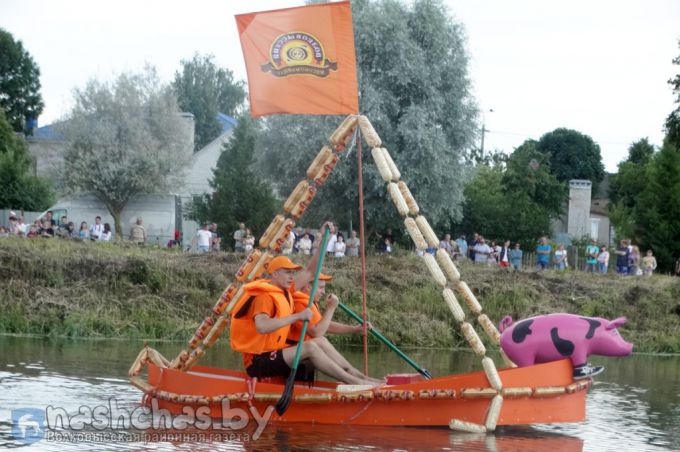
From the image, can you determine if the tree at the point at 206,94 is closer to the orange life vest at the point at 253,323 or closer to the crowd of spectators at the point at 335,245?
the crowd of spectators at the point at 335,245

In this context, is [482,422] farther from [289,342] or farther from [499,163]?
[499,163]

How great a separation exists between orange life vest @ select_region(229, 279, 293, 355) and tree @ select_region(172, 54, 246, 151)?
7000cm

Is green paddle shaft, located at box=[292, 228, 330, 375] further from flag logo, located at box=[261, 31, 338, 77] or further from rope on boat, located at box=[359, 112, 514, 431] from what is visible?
flag logo, located at box=[261, 31, 338, 77]

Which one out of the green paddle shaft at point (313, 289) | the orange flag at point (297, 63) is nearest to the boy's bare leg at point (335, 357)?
the green paddle shaft at point (313, 289)

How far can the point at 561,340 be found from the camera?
10.6 m

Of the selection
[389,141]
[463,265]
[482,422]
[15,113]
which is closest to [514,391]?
[482,422]

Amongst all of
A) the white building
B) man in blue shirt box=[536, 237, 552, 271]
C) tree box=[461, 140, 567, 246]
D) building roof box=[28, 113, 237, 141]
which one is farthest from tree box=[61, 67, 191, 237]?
man in blue shirt box=[536, 237, 552, 271]

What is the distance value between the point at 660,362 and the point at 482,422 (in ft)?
39.1

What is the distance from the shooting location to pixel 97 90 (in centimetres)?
5103

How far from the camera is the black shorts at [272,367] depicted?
11.0m

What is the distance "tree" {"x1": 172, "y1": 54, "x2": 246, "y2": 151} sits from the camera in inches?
3310

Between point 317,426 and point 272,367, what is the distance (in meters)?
0.80

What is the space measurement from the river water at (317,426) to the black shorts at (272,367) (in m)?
0.66

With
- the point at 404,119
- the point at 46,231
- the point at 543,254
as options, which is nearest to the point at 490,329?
the point at 46,231
